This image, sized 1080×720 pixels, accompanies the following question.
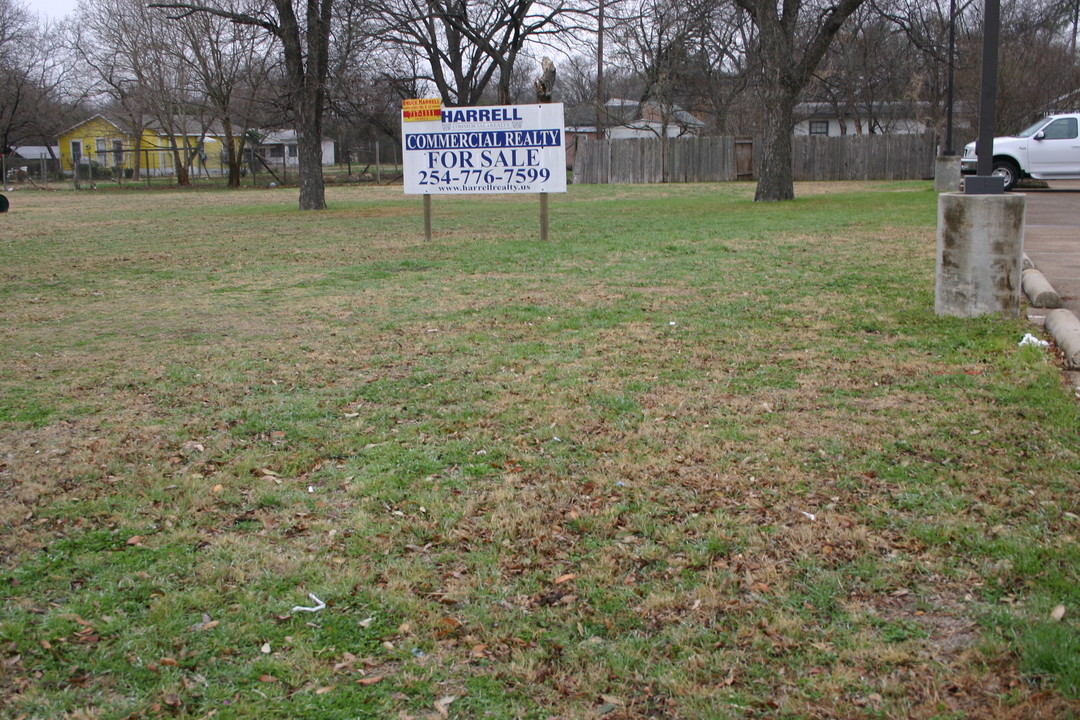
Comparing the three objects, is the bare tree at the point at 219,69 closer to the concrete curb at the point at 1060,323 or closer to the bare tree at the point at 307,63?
the bare tree at the point at 307,63

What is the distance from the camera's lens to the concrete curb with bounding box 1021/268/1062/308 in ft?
25.7

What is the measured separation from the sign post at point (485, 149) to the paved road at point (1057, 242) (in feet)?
21.2

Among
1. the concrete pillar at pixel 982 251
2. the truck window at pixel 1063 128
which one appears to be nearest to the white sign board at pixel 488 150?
the concrete pillar at pixel 982 251

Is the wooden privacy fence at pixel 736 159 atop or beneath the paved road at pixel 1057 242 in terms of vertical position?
atop

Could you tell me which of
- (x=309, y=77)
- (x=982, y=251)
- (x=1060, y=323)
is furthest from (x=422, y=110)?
(x=1060, y=323)

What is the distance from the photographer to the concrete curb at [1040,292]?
25.7 feet

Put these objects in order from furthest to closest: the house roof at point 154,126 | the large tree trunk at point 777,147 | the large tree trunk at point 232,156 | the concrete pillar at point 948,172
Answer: the house roof at point 154,126, the large tree trunk at point 232,156, the concrete pillar at point 948,172, the large tree trunk at point 777,147

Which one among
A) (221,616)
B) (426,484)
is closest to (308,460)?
(426,484)

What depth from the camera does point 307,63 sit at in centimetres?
2305

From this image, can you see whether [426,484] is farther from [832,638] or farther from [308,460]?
[832,638]

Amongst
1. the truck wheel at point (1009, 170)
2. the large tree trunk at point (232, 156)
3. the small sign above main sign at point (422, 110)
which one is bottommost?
the truck wheel at point (1009, 170)

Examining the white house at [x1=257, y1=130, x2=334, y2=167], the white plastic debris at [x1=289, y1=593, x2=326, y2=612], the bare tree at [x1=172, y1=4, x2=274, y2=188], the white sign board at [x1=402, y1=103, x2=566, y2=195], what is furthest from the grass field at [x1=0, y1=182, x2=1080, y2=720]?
the white house at [x1=257, y1=130, x2=334, y2=167]

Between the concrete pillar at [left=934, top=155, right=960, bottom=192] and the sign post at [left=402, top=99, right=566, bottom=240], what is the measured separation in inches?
595

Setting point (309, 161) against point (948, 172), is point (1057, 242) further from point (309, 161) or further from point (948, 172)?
point (309, 161)
